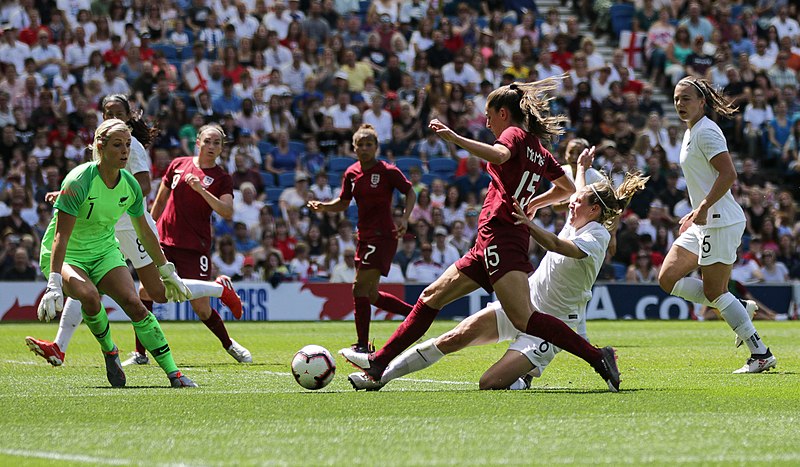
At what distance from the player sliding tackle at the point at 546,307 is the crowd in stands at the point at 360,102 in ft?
39.1

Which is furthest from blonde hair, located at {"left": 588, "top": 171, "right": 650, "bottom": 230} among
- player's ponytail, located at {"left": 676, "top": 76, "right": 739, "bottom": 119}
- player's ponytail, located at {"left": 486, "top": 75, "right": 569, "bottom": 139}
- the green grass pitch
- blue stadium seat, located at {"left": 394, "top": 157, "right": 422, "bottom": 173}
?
blue stadium seat, located at {"left": 394, "top": 157, "right": 422, "bottom": 173}

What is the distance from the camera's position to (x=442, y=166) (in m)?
24.2

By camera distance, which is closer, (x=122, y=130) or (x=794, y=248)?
(x=122, y=130)

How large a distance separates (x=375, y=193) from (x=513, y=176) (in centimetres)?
460

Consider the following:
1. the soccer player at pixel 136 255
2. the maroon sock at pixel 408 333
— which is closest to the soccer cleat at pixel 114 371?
the soccer player at pixel 136 255

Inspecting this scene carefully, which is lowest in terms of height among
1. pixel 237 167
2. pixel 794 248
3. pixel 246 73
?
pixel 794 248

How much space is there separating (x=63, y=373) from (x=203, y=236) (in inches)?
92.8

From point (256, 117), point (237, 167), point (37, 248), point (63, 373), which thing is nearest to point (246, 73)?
point (256, 117)

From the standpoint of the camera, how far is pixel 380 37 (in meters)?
26.4

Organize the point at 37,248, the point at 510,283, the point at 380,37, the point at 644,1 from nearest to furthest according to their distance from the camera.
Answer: the point at 510,283 < the point at 37,248 < the point at 380,37 < the point at 644,1

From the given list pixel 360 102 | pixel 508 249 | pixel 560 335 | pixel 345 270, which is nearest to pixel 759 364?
pixel 560 335

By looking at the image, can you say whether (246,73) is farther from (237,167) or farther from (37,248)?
(37,248)

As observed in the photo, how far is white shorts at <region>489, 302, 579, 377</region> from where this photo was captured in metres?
8.56

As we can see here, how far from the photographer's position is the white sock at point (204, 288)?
11594 millimetres
